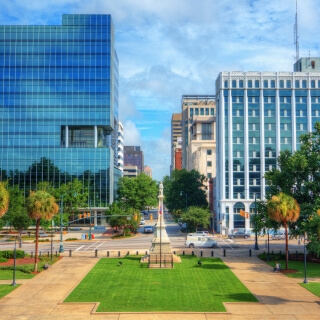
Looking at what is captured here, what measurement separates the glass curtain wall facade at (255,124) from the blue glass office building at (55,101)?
1192 inches

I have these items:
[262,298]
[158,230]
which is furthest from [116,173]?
[262,298]

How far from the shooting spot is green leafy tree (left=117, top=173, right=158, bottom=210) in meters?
99.2

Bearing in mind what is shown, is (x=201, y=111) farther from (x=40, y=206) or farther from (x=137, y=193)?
(x=40, y=206)

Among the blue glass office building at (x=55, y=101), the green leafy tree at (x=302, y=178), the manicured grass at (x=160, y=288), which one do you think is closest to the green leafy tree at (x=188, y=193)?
the blue glass office building at (x=55, y=101)

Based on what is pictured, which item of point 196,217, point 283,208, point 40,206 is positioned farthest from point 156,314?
point 196,217

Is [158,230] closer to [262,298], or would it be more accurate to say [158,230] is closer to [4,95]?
[262,298]

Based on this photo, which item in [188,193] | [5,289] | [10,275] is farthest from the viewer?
[188,193]

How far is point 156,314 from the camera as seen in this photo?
86.2 ft

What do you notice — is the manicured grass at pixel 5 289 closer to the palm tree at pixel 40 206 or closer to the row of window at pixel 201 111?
the palm tree at pixel 40 206

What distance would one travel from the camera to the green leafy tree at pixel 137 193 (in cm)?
9919

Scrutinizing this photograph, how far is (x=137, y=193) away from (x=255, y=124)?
31.5m

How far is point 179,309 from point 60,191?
6607 centimetres

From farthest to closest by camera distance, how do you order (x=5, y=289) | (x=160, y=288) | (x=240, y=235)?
(x=240, y=235) → (x=5, y=289) → (x=160, y=288)

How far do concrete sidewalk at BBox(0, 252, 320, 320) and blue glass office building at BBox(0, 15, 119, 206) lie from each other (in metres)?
61.0
